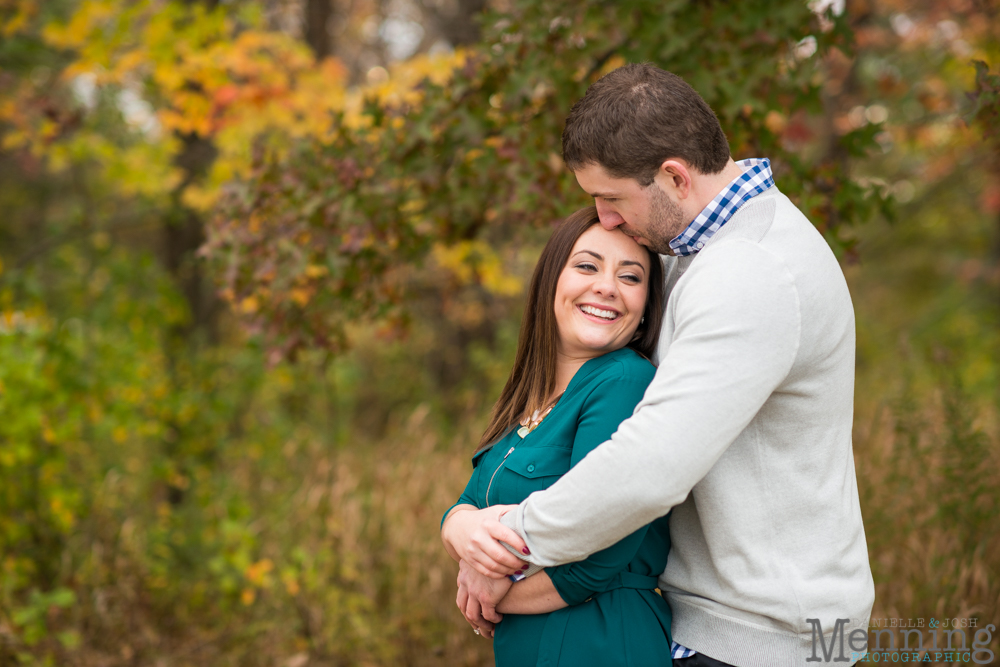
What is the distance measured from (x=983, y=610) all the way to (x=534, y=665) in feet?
7.02

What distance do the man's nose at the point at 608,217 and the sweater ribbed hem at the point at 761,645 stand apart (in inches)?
35.8

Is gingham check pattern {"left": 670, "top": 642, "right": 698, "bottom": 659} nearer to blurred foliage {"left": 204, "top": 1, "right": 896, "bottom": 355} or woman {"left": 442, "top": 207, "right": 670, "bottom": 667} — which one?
woman {"left": 442, "top": 207, "right": 670, "bottom": 667}

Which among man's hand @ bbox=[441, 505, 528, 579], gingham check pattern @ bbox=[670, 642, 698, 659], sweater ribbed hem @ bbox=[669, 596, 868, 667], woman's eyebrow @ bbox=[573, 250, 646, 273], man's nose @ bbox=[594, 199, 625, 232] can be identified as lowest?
gingham check pattern @ bbox=[670, 642, 698, 659]

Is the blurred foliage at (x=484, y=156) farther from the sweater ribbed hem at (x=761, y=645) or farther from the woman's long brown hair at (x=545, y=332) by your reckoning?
the sweater ribbed hem at (x=761, y=645)

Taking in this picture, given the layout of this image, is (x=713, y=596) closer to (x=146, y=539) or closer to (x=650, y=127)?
(x=650, y=127)

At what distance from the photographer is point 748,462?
1.56m

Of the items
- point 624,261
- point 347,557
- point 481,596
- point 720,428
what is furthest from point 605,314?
point 347,557

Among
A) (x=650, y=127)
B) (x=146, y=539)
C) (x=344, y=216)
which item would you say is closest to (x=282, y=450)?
(x=146, y=539)

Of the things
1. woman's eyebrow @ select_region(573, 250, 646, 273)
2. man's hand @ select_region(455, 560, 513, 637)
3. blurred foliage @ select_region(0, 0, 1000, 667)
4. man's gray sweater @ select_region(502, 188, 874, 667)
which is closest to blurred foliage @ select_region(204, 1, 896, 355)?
blurred foliage @ select_region(0, 0, 1000, 667)

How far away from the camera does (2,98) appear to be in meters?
6.62

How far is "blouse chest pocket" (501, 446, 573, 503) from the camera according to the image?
5.62 feet

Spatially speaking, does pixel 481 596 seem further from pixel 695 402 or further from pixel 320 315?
pixel 320 315

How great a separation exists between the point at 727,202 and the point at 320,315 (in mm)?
2223

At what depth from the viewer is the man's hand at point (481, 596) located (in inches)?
67.3
